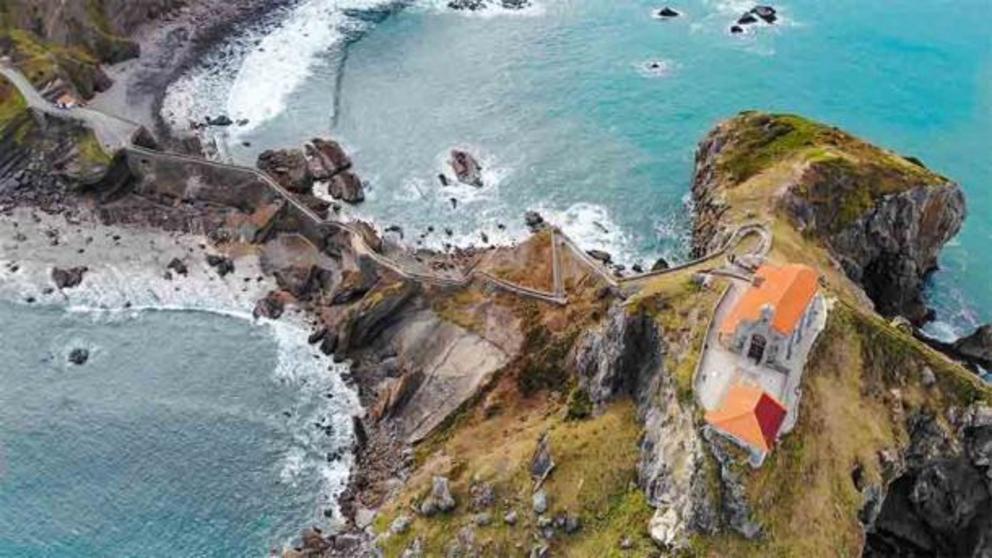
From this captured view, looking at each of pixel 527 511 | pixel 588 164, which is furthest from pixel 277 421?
pixel 588 164

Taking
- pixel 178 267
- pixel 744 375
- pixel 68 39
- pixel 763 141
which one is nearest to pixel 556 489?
pixel 744 375

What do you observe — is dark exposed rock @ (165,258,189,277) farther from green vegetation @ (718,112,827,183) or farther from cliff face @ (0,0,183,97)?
green vegetation @ (718,112,827,183)

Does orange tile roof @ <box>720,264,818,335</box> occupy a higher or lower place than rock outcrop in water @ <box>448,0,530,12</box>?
higher

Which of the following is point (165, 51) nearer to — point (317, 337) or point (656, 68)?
point (317, 337)

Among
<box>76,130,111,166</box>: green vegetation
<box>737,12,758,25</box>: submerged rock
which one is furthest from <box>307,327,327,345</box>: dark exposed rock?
<box>737,12,758,25</box>: submerged rock

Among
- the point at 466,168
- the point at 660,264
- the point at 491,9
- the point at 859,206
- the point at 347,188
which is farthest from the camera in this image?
the point at 491,9

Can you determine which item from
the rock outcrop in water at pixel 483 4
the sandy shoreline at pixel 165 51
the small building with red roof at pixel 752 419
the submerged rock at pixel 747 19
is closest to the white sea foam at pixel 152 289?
the sandy shoreline at pixel 165 51

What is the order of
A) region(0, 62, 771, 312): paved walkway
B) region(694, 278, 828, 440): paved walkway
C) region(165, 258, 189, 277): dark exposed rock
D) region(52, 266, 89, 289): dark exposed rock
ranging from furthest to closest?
1. region(165, 258, 189, 277): dark exposed rock
2. region(52, 266, 89, 289): dark exposed rock
3. region(0, 62, 771, 312): paved walkway
4. region(694, 278, 828, 440): paved walkway
